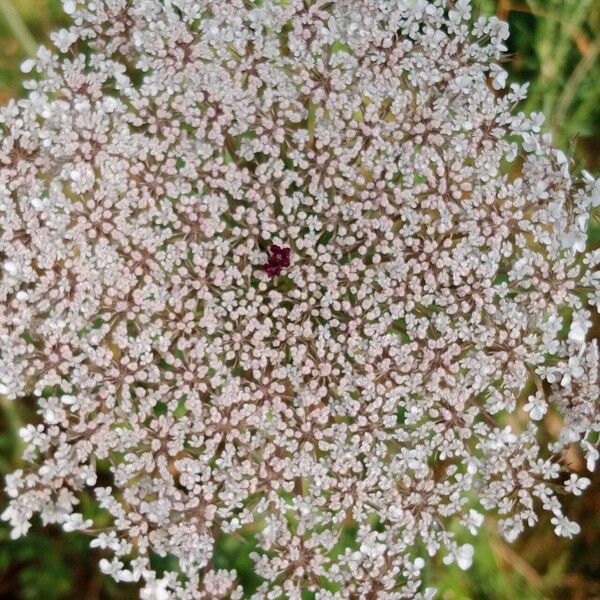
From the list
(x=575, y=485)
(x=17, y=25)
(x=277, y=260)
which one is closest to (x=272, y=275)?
(x=277, y=260)

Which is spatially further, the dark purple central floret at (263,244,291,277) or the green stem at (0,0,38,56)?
the green stem at (0,0,38,56)

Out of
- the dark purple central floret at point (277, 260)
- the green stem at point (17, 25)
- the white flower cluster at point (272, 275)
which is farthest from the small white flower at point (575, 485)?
the green stem at point (17, 25)

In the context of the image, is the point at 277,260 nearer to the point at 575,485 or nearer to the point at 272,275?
the point at 272,275

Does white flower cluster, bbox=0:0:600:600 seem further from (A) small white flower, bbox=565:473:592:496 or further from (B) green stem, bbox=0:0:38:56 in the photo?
(B) green stem, bbox=0:0:38:56

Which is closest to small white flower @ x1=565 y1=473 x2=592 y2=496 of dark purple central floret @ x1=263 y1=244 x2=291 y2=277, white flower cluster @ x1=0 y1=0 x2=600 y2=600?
white flower cluster @ x1=0 y1=0 x2=600 y2=600

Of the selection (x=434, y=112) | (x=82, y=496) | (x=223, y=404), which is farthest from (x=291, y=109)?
(x=82, y=496)

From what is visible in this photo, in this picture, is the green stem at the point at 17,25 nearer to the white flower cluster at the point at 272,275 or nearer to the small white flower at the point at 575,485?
the white flower cluster at the point at 272,275

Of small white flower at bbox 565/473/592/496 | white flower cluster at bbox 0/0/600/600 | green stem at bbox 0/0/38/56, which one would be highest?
green stem at bbox 0/0/38/56
